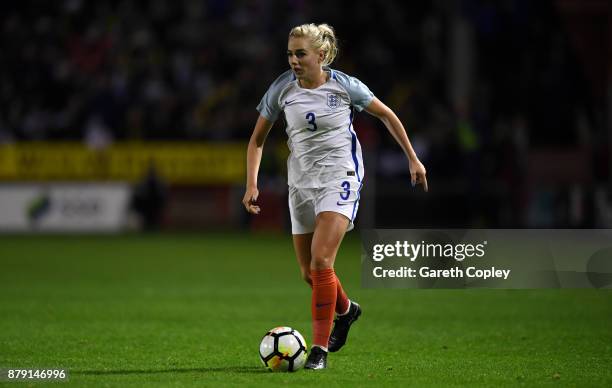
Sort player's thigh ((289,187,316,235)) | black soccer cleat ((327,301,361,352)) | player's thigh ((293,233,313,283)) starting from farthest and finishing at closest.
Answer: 1. black soccer cleat ((327,301,361,352))
2. player's thigh ((293,233,313,283))
3. player's thigh ((289,187,316,235))

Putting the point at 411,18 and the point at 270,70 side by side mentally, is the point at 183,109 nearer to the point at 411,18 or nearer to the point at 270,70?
the point at 270,70

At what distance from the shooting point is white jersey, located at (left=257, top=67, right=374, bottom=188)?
766 centimetres

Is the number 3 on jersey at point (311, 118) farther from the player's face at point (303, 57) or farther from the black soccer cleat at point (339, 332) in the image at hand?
the black soccer cleat at point (339, 332)

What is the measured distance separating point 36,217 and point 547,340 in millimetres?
16877

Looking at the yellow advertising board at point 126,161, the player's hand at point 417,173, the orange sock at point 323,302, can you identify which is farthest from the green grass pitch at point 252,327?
the yellow advertising board at point 126,161

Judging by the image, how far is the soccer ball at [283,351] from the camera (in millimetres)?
7480

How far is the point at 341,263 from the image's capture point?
1730cm

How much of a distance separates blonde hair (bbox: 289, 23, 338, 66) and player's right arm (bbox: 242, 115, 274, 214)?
1.95 ft

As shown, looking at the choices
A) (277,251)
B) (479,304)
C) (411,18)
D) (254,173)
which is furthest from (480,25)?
(254,173)

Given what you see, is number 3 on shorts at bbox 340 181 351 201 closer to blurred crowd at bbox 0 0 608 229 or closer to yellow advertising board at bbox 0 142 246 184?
blurred crowd at bbox 0 0 608 229

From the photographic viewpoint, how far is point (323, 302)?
7609mm

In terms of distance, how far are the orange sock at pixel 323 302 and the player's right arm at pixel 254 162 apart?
62 cm

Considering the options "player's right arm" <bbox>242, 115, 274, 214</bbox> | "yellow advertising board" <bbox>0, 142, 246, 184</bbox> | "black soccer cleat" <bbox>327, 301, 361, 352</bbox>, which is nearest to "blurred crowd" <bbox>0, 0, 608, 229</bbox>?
"yellow advertising board" <bbox>0, 142, 246, 184</bbox>

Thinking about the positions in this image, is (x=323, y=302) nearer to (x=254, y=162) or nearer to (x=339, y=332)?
(x=339, y=332)
